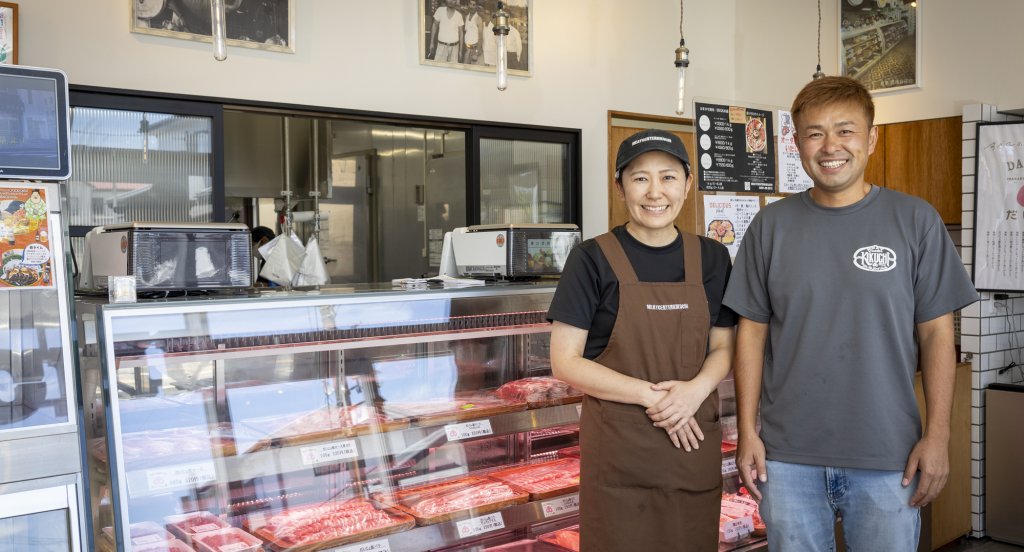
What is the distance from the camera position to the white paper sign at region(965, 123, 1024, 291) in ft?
15.4

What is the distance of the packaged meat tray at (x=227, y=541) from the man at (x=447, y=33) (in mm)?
3744

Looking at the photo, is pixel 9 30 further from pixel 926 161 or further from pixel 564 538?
pixel 926 161

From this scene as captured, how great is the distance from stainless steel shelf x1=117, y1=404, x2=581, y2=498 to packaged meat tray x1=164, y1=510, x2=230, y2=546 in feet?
0.28

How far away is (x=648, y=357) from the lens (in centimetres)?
A: 209

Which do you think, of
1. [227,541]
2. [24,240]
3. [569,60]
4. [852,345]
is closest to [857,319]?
[852,345]

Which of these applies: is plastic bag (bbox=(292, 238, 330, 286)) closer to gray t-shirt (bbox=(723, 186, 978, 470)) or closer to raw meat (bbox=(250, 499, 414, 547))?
raw meat (bbox=(250, 499, 414, 547))

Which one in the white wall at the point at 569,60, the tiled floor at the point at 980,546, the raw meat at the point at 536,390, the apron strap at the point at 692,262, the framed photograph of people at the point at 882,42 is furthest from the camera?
the framed photograph of people at the point at 882,42

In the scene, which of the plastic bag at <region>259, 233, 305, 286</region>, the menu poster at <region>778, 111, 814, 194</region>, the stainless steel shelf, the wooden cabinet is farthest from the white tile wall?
the plastic bag at <region>259, 233, 305, 286</region>

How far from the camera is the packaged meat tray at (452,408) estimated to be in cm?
277

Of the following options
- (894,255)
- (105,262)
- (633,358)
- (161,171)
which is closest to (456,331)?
(633,358)

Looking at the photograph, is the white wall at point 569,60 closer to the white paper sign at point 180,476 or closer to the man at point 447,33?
the man at point 447,33

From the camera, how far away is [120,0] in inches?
178

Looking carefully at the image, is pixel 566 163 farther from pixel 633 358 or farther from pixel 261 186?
pixel 633 358

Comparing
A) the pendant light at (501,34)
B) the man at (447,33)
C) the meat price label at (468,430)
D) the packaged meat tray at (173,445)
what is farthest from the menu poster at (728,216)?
the packaged meat tray at (173,445)
